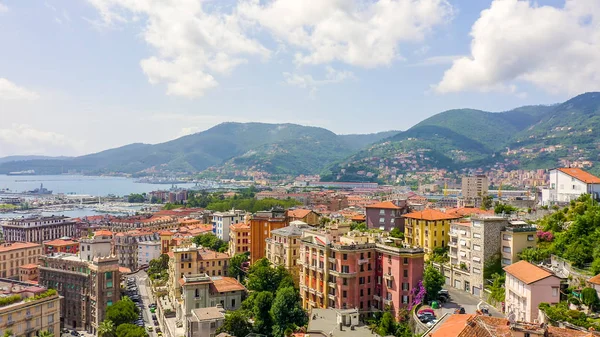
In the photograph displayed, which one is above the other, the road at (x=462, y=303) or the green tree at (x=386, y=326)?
the road at (x=462, y=303)

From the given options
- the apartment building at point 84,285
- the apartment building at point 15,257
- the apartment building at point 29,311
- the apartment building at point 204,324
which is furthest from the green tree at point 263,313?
the apartment building at point 15,257

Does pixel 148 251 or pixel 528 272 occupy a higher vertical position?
pixel 528 272

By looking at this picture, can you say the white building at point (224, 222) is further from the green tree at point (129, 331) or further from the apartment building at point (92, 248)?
the green tree at point (129, 331)

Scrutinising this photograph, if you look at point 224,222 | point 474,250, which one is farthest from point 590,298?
point 224,222

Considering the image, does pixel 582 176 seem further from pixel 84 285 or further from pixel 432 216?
pixel 84 285

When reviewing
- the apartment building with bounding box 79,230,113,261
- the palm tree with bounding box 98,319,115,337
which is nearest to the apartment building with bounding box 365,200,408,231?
the palm tree with bounding box 98,319,115,337

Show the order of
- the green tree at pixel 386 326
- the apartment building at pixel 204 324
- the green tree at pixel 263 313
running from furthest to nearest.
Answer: the green tree at pixel 263 313, the apartment building at pixel 204 324, the green tree at pixel 386 326

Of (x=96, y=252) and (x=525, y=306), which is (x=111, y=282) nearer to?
(x=96, y=252)
